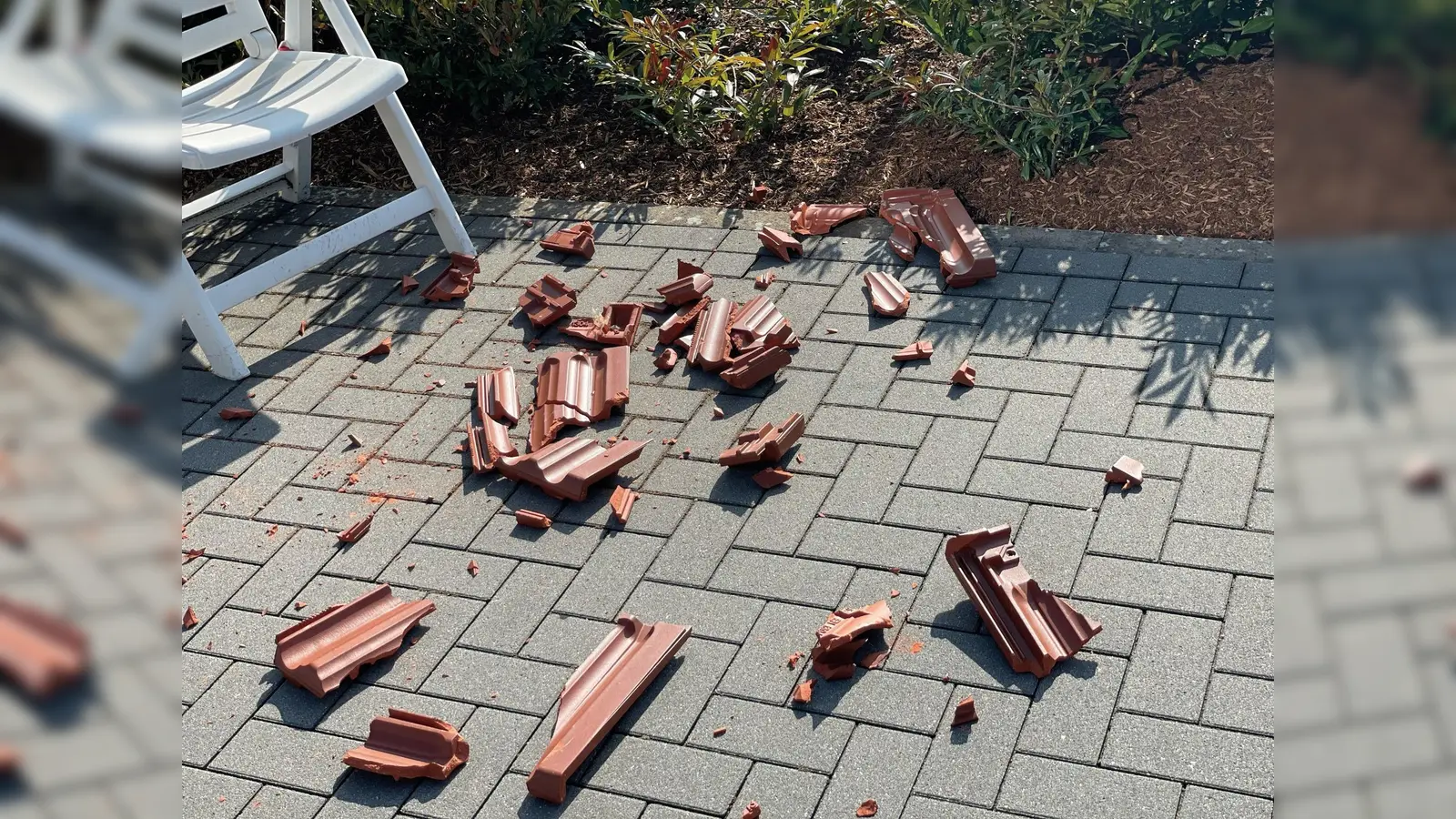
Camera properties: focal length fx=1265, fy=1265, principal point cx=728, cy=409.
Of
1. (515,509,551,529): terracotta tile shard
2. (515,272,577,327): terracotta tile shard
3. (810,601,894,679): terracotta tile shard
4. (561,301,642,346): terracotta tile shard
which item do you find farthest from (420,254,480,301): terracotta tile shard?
(810,601,894,679): terracotta tile shard

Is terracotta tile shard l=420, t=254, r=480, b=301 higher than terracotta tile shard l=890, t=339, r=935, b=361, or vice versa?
terracotta tile shard l=420, t=254, r=480, b=301

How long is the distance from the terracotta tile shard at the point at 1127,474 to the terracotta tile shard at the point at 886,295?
0.98 metres

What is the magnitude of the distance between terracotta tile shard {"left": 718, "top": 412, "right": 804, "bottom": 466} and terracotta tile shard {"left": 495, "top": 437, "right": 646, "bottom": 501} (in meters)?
0.28

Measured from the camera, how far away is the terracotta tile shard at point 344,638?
281cm

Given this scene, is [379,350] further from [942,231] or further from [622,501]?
[942,231]

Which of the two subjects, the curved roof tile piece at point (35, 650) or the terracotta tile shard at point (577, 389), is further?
the terracotta tile shard at point (577, 389)

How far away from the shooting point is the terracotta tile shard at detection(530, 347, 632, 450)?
3.59 m

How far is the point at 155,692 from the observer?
362 millimetres

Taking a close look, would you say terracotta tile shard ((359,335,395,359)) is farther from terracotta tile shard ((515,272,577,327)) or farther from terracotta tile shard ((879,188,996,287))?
terracotta tile shard ((879,188,996,287))

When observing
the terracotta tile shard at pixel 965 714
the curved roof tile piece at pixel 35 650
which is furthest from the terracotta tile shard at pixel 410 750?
the curved roof tile piece at pixel 35 650

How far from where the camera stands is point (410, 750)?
8.48 feet

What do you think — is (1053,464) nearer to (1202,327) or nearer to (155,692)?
(1202,327)

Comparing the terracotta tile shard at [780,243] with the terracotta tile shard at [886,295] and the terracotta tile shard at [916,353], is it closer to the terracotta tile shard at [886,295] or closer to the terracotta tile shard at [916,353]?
the terracotta tile shard at [886,295]

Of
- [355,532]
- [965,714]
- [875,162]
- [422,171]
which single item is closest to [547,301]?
[422,171]
